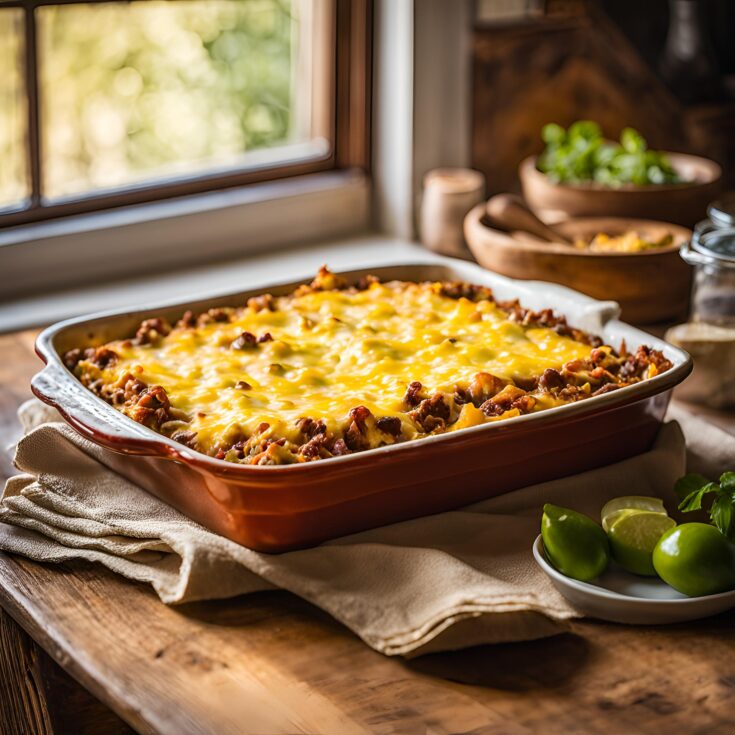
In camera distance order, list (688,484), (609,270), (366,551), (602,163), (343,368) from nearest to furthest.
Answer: (366,551) < (688,484) < (343,368) < (609,270) < (602,163)

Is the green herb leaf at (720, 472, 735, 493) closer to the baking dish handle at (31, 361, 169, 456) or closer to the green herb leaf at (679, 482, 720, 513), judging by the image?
the green herb leaf at (679, 482, 720, 513)

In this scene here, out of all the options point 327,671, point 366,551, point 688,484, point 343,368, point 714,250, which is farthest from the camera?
point 714,250

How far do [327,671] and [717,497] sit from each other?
1.57 ft

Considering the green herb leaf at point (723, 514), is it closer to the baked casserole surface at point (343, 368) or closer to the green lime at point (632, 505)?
the green lime at point (632, 505)

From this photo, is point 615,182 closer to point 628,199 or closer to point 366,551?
point 628,199

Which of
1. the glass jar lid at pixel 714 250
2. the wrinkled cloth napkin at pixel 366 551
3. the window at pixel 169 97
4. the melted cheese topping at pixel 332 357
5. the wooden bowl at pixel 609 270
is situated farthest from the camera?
the window at pixel 169 97

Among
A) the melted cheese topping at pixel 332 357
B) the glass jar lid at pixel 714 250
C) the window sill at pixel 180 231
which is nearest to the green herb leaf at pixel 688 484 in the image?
the melted cheese topping at pixel 332 357

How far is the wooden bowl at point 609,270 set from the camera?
2209 mm

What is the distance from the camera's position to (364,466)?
1.33 metres

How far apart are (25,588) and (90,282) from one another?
4.05ft

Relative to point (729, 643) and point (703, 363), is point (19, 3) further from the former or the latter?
point (729, 643)

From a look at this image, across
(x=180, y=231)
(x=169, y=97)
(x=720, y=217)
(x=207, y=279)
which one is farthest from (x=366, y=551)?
(x=169, y=97)

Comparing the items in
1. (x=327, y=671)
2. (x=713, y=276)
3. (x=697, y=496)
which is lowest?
(x=327, y=671)

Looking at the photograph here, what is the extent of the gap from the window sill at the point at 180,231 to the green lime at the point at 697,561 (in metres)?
1.56
